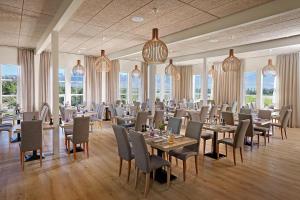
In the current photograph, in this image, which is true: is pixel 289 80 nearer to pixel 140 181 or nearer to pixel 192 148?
pixel 192 148

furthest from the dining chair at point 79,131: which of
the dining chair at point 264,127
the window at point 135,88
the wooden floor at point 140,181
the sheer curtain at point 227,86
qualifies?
the sheer curtain at point 227,86

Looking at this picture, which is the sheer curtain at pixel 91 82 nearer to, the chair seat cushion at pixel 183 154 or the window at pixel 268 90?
the chair seat cushion at pixel 183 154

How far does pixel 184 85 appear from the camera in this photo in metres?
13.9

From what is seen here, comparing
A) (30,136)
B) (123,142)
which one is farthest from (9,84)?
(123,142)

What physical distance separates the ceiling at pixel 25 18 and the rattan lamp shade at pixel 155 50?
1.91 m

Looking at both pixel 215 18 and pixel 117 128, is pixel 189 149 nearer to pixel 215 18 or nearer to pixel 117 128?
pixel 117 128

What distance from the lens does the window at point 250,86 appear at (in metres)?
10.6

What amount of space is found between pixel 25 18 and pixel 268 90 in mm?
10283

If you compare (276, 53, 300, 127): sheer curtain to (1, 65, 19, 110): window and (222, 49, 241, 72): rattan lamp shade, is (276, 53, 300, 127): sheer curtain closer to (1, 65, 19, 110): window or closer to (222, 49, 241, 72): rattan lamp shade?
(222, 49, 241, 72): rattan lamp shade

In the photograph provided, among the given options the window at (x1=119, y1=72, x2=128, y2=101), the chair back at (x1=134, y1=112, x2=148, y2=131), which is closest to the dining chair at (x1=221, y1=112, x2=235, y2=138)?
the chair back at (x1=134, y1=112, x2=148, y2=131)

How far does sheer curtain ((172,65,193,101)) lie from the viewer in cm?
1355

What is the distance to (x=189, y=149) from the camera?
414 centimetres

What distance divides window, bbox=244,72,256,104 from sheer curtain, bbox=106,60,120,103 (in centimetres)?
682

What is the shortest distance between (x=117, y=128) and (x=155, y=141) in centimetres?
71
